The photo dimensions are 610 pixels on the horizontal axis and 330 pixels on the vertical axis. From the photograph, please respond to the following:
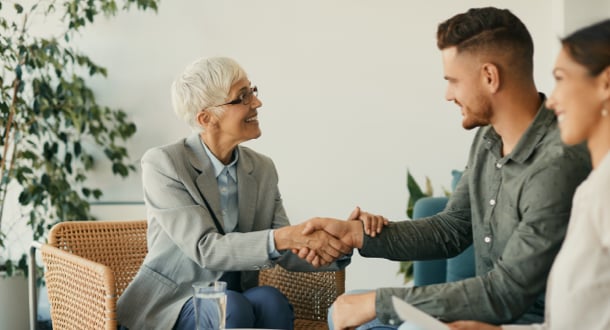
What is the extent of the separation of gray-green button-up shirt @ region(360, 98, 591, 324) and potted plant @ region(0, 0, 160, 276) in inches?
86.8

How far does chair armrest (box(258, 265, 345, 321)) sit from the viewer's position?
2.69 m

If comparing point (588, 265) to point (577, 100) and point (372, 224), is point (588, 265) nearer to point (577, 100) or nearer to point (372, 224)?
point (577, 100)

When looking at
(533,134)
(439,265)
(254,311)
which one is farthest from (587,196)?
(439,265)

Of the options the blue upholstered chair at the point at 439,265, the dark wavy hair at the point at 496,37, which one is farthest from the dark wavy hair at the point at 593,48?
the blue upholstered chair at the point at 439,265

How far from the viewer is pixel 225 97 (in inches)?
101

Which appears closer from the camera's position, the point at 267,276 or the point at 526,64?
the point at 526,64

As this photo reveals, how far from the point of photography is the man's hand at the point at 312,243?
7.78 feet

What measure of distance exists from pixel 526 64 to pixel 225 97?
0.93 m

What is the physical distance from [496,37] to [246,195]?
3.05 ft

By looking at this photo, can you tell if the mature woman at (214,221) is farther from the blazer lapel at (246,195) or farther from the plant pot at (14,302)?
the plant pot at (14,302)

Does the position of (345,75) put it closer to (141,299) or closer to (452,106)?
(452,106)

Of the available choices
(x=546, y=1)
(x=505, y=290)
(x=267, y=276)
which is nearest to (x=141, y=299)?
(x=267, y=276)

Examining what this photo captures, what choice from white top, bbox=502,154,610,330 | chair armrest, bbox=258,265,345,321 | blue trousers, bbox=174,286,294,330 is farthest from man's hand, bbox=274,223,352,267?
white top, bbox=502,154,610,330

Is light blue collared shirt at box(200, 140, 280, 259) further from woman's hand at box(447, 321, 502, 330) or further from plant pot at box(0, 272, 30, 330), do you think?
plant pot at box(0, 272, 30, 330)
